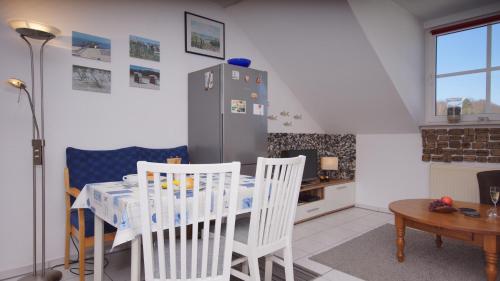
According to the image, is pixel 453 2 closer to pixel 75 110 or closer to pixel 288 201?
pixel 288 201

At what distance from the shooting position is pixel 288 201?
1770 mm

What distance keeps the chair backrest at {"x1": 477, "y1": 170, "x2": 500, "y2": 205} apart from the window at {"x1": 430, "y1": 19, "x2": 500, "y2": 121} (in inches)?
41.6

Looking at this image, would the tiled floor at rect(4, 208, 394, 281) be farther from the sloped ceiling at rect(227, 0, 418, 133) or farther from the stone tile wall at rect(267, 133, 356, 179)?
the sloped ceiling at rect(227, 0, 418, 133)

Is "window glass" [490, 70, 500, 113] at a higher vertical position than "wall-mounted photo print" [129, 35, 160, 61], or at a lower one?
lower

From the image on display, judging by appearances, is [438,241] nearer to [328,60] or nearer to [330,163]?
[330,163]

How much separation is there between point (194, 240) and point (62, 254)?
197 cm

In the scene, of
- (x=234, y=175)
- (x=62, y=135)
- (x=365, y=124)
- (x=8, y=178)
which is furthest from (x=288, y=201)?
(x=365, y=124)

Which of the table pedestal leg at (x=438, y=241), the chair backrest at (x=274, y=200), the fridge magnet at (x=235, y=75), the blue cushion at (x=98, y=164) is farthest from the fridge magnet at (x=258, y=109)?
the table pedestal leg at (x=438, y=241)

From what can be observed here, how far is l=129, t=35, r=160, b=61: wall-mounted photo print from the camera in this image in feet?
9.59

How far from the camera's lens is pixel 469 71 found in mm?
3729

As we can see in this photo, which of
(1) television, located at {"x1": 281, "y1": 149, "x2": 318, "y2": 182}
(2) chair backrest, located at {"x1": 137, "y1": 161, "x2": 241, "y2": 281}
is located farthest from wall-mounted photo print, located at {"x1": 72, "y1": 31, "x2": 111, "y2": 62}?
(1) television, located at {"x1": 281, "y1": 149, "x2": 318, "y2": 182}

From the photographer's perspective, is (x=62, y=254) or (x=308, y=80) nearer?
(x=62, y=254)

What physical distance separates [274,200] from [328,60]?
258 cm

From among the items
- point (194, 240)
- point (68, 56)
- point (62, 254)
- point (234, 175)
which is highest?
point (68, 56)
